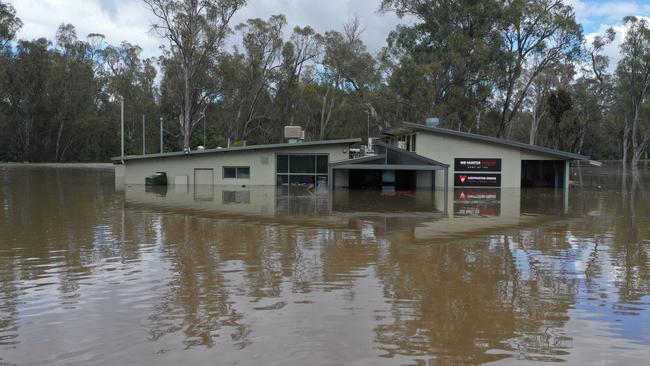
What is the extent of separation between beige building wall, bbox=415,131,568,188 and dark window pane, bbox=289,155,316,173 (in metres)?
5.89

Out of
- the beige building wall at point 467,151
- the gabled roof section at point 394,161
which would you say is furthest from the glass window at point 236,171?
the beige building wall at point 467,151

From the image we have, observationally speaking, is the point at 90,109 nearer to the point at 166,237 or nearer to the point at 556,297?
the point at 166,237

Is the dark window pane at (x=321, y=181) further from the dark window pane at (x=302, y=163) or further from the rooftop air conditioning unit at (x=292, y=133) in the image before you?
the rooftop air conditioning unit at (x=292, y=133)

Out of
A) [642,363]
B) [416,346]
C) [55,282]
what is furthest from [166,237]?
[642,363]

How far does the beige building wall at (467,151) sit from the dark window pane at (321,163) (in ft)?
16.9

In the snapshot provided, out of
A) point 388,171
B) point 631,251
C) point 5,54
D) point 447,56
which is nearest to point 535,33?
Answer: point 447,56

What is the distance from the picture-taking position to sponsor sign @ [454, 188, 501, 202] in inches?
922

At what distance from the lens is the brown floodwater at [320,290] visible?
5480 mm

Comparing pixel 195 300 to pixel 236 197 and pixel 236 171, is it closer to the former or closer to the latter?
pixel 236 197

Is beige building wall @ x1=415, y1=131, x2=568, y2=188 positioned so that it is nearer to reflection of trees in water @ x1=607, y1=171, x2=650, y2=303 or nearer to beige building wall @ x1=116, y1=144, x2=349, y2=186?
beige building wall @ x1=116, y1=144, x2=349, y2=186

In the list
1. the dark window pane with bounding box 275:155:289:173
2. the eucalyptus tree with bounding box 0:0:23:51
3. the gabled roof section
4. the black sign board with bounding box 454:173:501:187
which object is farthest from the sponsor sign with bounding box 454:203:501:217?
the eucalyptus tree with bounding box 0:0:23:51

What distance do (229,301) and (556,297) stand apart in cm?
435

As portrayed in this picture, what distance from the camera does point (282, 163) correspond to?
31.1 m

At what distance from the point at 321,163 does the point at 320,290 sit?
23.7 metres
